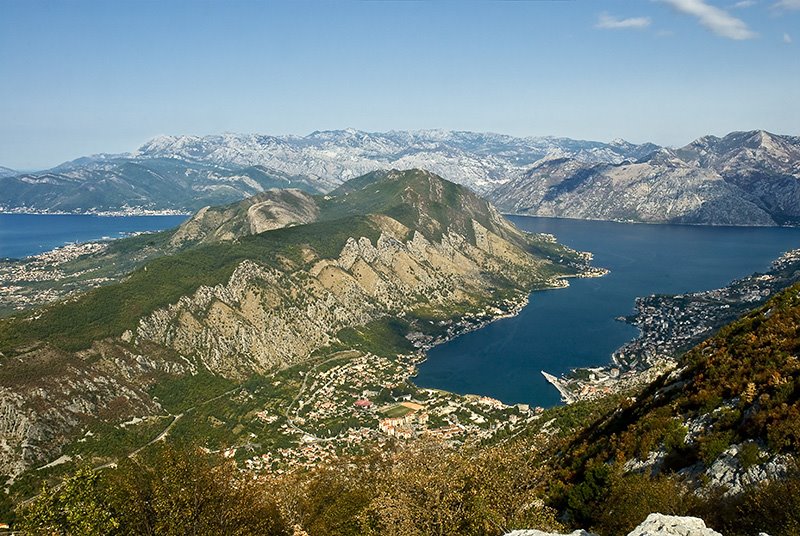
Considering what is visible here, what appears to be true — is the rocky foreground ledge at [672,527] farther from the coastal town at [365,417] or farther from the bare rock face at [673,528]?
the coastal town at [365,417]

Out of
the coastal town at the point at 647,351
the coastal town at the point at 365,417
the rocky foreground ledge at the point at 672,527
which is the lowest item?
the coastal town at the point at 365,417

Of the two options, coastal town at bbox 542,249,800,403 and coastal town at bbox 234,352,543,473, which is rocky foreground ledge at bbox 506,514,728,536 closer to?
coastal town at bbox 234,352,543,473

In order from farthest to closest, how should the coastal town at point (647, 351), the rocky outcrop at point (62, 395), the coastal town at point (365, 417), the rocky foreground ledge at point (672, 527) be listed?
the coastal town at point (647, 351) → the coastal town at point (365, 417) → the rocky outcrop at point (62, 395) → the rocky foreground ledge at point (672, 527)

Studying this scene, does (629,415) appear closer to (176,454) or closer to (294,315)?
(176,454)

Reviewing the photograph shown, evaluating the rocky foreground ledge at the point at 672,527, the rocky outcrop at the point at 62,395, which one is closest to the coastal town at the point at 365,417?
the rocky outcrop at the point at 62,395

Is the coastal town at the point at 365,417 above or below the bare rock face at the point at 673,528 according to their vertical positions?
below

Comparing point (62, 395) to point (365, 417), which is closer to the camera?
point (62, 395)

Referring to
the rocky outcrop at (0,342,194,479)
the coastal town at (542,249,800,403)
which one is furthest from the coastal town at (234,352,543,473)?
the rocky outcrop at (0,342,194,479)

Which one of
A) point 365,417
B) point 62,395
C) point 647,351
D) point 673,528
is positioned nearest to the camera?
point 673,528

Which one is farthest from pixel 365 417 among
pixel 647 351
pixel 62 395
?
pixel 647 351

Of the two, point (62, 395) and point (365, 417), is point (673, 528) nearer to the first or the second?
point (365, 417)

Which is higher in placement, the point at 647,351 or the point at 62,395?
the point at 62,395
